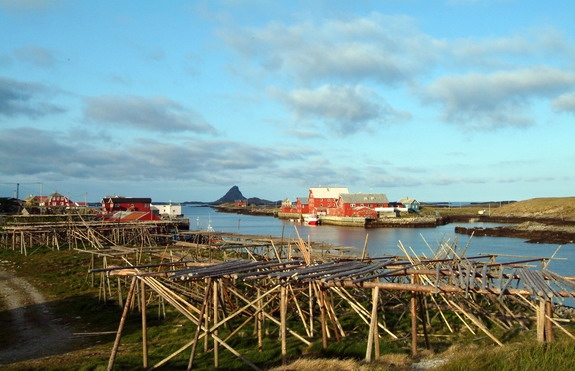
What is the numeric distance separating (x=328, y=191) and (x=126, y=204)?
42.4 m

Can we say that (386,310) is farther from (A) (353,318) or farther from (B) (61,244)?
(B) (61,244)

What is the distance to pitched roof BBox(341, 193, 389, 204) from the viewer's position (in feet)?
298

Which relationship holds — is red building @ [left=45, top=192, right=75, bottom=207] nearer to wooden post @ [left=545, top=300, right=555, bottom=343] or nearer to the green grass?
the green grass

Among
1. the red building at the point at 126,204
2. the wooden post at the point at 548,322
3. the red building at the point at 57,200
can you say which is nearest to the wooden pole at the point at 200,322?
the wooden post at the point at 548,322

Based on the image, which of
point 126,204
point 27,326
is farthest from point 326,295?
point 126,204

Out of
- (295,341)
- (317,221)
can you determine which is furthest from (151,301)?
(317,221)

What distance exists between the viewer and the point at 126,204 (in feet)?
238

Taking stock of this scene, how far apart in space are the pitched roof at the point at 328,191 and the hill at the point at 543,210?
100 ft

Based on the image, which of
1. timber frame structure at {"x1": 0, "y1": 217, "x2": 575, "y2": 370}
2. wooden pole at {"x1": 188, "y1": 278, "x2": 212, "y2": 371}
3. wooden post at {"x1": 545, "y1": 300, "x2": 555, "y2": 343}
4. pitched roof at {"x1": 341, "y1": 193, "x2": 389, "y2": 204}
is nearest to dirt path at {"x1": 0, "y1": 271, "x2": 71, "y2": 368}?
timber frame structure at {"x1": 0, "y1": 217, "x2": 575, "y2": 370}

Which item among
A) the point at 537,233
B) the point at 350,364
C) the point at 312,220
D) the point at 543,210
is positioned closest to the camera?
the point at 350,364

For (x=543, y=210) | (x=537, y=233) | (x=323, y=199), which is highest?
(x=323, y=199)

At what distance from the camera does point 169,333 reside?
14375 mm

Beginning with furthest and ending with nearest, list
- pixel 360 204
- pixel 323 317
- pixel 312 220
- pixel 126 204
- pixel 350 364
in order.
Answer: pixel 312 220, pixel 360 204, pixel 126 204, pixel 323 317, pixel 350 364

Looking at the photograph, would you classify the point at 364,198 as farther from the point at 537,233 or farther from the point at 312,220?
the point at 537,233
